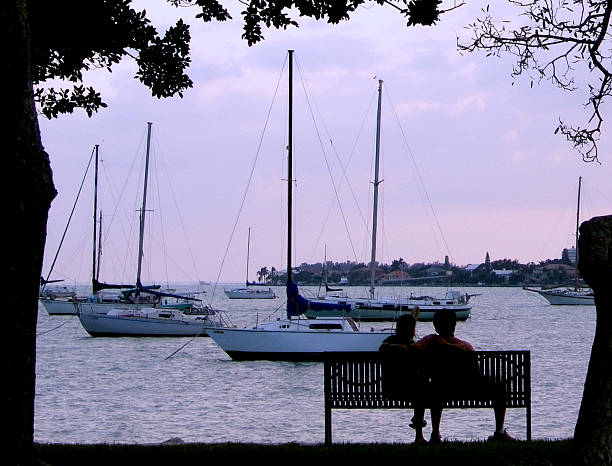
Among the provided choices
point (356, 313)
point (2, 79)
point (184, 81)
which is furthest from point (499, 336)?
point (2, 79)

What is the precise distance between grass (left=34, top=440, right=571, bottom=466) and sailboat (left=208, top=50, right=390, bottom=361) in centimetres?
2561

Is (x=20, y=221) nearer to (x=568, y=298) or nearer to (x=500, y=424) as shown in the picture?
(x=500, y=424)

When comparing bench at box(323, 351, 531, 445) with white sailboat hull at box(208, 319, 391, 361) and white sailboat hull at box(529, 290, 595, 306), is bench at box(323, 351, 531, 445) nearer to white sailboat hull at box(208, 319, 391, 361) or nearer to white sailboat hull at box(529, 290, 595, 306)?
white sailboat hull at box(208, 319, 391, 361)

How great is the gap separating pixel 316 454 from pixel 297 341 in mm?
27900

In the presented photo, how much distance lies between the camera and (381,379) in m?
11.0

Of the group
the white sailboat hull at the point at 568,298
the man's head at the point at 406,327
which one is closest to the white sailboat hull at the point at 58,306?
the white sailboat hull at the point at 568,298

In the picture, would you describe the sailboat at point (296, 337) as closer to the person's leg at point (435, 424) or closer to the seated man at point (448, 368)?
the person's leg at point (435, 424)

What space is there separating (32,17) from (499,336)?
6201cm

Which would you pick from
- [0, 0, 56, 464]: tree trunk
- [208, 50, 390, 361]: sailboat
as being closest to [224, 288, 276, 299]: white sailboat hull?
[208, 50, 390, 361]: sailboat

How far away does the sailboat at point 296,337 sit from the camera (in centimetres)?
3653

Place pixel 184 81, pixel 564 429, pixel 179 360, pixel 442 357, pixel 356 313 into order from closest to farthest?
pixel 442 357 < pixel 184 81 < pixel 564 429 < pixel 179 360 < pixel 356 313

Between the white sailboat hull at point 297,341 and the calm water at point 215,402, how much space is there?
716mm

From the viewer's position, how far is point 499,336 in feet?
231

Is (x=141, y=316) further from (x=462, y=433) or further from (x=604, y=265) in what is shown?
(x=604, y=265)
